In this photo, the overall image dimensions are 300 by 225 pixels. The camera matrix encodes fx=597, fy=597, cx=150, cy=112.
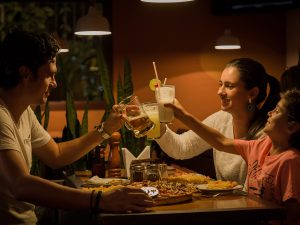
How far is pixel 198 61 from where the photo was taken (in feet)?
22.5

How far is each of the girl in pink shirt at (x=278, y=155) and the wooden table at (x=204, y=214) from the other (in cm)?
15

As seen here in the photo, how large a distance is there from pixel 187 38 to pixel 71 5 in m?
1.95

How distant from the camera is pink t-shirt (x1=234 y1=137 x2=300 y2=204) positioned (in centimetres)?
254

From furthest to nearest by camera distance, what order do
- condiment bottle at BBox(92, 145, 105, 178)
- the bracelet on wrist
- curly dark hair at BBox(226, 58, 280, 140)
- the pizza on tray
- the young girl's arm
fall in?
1. curly dark hair at BBox(226, 58, 280, 140)
2. condiment bottle at BBox(92, 145, 105, 178)
3. the bracelet on wrist
4. the young girl's arm
5. the pizza on tray

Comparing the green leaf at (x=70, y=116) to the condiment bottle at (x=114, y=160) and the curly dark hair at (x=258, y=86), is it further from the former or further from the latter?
the curly dark hair at (x=258, y=86)

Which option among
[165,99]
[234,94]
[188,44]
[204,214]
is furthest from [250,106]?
[188,44]

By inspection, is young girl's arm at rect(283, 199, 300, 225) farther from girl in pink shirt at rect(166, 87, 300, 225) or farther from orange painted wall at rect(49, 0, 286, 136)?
orange painted wall at rect(49, 0, 286, 136)

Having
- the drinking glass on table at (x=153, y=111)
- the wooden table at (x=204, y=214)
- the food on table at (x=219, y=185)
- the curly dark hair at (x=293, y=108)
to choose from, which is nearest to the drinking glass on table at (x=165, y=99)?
the drinking glass on table at (x=153, y=111)

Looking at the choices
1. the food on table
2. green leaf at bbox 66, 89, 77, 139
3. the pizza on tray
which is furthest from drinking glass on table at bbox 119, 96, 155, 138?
green leaf at bbox 66, 89, 77, 139

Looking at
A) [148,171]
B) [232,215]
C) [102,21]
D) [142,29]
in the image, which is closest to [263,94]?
[148,171]

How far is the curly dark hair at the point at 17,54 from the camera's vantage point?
2.62 meters

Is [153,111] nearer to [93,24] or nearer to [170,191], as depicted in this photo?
[170,191]

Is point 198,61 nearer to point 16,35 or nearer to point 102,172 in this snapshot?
point 102,172

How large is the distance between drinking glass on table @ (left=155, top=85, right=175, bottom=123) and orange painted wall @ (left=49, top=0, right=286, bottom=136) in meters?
3.58
